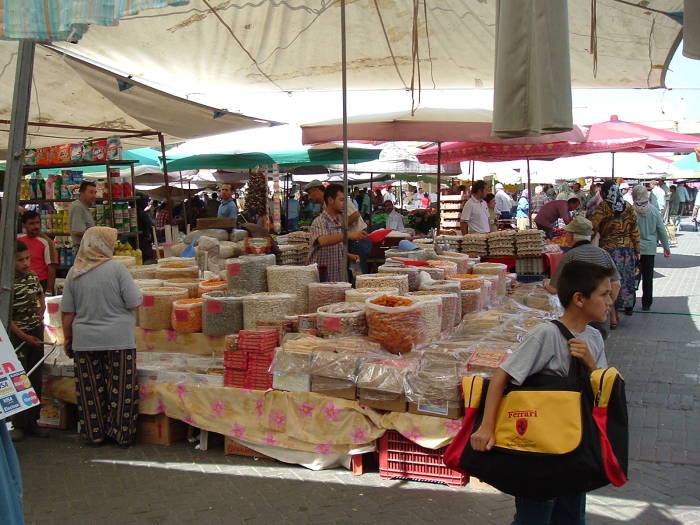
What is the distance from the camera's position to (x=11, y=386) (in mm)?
2512

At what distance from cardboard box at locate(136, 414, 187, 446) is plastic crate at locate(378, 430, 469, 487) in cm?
164

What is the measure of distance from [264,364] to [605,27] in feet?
16.0

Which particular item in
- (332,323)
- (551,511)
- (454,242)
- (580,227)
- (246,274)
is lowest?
(551,511)

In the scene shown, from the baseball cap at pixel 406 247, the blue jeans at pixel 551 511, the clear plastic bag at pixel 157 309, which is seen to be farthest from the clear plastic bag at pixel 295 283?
the blue jeans at pixel 551 511

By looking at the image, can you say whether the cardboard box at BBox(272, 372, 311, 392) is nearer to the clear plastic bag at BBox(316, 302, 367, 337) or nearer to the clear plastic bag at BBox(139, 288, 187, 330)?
the clear plastic bag at BBox(316, 302, 367, 337)

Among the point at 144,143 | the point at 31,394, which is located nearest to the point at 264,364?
the point at 31,394

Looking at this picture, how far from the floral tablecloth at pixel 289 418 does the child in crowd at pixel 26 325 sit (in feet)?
3.05

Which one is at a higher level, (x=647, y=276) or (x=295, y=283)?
(x=295, y=283)

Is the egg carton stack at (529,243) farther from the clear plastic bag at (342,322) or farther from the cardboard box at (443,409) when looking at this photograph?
the cardboard box at (443,409)

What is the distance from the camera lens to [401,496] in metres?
4.16

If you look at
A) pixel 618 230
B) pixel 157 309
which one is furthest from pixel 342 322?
pixel 618 230

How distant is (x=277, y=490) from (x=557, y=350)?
A: 231cm

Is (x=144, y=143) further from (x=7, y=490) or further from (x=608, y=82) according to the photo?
(x=7, y=490)

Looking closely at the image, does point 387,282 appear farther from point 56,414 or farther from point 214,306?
point 56,414
